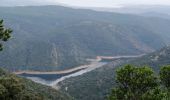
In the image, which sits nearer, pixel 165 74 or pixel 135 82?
pixel 135 82

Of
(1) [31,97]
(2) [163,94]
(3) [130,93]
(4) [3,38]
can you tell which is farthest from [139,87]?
(4) [3,38]

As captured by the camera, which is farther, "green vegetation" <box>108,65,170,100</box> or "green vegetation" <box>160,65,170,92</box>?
"green vegetation" <box>160,65,170,92</box>

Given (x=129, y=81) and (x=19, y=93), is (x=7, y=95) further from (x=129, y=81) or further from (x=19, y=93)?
(x=129, y=81)

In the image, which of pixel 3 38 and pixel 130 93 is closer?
pixel 3 38

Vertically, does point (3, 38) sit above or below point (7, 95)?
above

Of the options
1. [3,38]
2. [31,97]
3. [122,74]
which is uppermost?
[3,38]

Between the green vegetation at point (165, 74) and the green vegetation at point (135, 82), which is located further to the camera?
the green vegetation at point (165, 74)

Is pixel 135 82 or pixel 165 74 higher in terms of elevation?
pixel 165 74
